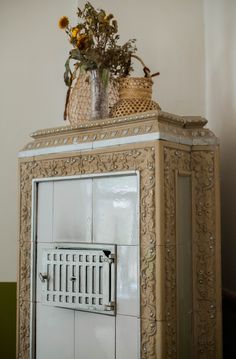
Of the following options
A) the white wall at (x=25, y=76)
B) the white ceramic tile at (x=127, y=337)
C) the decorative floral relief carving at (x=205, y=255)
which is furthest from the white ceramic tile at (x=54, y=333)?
the white wall at (x=25, y=76)

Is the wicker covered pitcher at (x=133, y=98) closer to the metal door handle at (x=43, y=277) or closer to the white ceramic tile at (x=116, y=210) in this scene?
the white ceramic tile at (x=116, y=210)

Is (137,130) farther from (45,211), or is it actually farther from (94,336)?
(94,336)

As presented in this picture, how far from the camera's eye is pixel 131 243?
1483 mm

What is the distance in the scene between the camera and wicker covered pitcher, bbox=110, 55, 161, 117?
164 cm

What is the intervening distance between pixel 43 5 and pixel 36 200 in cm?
113

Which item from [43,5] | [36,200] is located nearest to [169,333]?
[36,200]

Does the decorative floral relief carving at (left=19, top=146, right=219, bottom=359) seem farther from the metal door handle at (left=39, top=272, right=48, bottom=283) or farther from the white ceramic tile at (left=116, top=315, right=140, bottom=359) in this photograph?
the metal door handle at (left=39, top=272, right=48, bottom=283)
